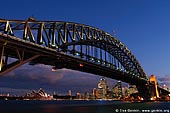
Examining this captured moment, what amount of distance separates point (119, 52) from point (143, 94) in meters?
29.6

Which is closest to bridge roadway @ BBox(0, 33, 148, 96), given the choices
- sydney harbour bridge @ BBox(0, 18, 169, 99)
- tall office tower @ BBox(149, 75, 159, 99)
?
sydney harbour bridge @ BBox(0, 18, 169, 99)

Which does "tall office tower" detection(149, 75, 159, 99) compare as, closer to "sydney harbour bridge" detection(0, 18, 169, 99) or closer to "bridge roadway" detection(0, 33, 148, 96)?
"sydney harbour bridge" detection(0, 18, 169, 99)

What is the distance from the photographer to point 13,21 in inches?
1335

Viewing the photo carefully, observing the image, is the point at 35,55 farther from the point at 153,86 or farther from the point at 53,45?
the point at 153,86

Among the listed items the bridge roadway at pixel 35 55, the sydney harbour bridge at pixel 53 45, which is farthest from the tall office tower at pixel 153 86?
the bridge roadway at pixel 35 55

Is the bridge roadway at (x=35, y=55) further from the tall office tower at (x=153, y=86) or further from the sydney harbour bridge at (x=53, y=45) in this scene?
the tall office tower at (x=153, y=86)

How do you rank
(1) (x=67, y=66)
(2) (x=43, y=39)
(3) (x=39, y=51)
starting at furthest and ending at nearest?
1. (1) (x=67, y=66)
2. (2) (x=43, y=39)
3. (3) (x=39, y=51)

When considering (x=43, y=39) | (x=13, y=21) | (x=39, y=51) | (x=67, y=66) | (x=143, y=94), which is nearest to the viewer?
(x=13, y=21)

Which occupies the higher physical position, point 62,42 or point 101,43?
point 101,43

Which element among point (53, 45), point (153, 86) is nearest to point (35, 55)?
point (53, 45)

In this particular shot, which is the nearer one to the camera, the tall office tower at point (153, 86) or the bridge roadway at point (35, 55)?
the bridge roadway at point (35, 55)

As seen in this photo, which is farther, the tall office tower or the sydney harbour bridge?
the tall office tower

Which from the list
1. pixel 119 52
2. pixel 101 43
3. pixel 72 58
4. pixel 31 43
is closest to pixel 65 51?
pixel 72 58

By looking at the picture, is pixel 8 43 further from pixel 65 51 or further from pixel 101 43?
pixel 101 43
